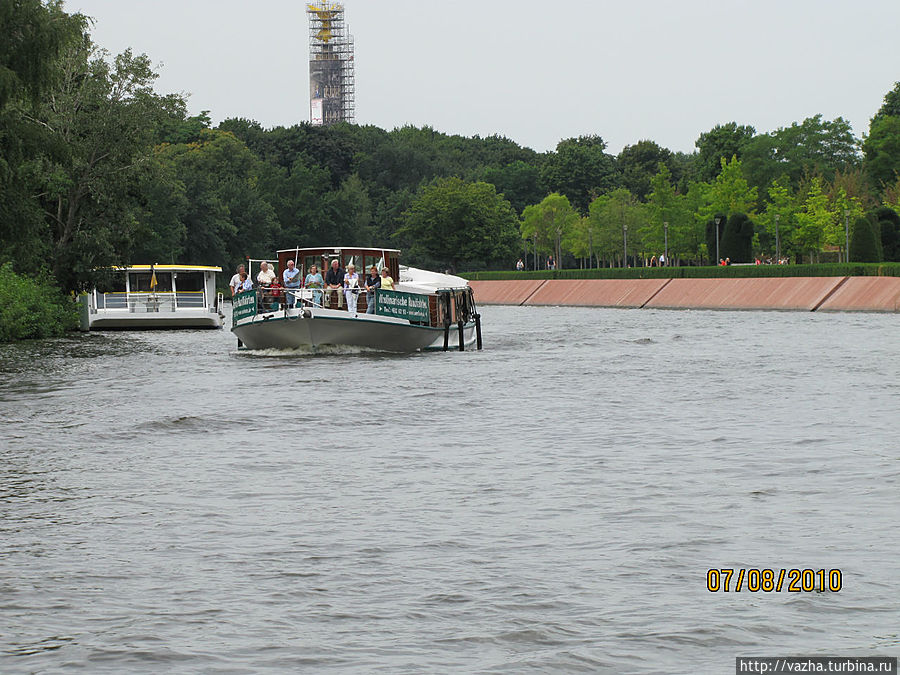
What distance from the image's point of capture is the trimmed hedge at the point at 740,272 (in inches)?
2418

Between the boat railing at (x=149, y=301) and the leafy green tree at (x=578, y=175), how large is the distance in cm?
10546

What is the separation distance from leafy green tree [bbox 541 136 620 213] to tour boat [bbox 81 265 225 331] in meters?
105

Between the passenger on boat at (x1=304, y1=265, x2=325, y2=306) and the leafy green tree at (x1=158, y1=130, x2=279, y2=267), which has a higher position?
the leafy green tree at (x1=158, y1=130, x2=279, y2=267)

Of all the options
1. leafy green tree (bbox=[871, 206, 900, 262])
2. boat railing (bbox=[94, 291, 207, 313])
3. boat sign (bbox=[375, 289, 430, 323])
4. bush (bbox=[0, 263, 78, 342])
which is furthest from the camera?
leafy green tree (bbox=[871, 206, 900, 262])

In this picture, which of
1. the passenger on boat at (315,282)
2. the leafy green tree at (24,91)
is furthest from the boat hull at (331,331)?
the leafy green tree at (24,91)

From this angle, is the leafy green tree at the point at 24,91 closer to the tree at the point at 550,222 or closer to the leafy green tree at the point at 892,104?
the tree at the point at 550,222

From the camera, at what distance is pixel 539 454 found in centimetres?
1493

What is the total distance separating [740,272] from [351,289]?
133 ft

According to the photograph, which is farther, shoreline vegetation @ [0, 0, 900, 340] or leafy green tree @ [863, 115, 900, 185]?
leafy green tree @ [863, 115, 900, 185]

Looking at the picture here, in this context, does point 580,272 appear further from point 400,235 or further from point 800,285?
point 400,235

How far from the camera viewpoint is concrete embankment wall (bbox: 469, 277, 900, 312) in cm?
5831

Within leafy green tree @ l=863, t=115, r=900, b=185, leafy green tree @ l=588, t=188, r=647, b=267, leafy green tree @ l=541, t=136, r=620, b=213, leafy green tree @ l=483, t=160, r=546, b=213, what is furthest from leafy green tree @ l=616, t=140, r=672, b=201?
leafy green tree @ l=863, t=115, r=900, b=185
